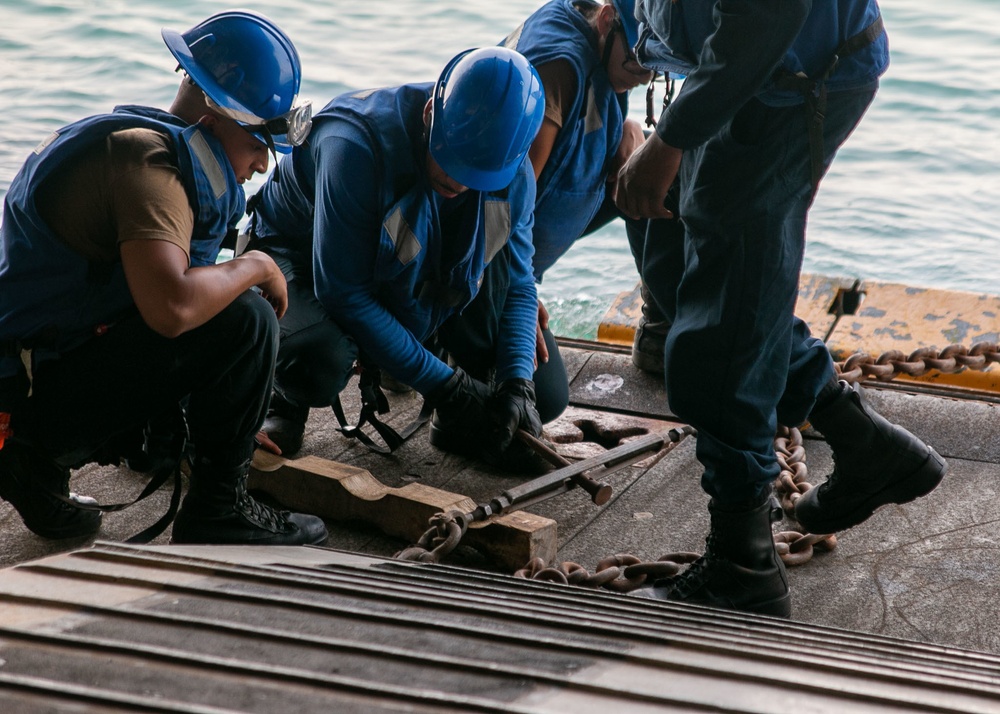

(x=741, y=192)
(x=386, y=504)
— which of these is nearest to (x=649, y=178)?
(x=741, y=192)

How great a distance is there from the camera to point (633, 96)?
37.1 ft

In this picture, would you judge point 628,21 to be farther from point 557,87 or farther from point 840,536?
point 840,536

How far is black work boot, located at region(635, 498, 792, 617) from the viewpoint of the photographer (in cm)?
214

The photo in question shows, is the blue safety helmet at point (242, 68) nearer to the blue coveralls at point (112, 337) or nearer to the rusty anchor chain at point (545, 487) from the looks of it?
the blue coveralls at point (112, 337)

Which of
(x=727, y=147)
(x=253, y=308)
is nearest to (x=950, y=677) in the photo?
(x=727, y=147)

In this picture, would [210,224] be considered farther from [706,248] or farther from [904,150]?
[904,150]

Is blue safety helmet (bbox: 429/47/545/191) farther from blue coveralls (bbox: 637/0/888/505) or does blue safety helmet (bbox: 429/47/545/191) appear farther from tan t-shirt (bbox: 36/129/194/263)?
tan t-shirt (bbox: 36/129/194/263)

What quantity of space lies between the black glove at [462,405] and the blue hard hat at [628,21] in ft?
3.40

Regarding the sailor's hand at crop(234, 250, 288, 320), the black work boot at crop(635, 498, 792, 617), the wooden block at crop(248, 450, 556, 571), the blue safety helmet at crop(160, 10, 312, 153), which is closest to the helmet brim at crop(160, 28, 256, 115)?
the blue safety helmet at crop(160, 10, 312, 153)

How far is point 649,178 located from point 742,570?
32.1 inches

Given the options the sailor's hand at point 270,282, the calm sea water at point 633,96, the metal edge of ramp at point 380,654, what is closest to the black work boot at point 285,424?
the sailor's hand at point 270,282

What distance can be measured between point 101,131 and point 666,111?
1.07 m

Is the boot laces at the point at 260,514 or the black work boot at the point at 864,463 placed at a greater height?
the black work boot at the point at 864,463

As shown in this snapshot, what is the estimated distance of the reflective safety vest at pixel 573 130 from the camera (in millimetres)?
2936
